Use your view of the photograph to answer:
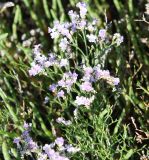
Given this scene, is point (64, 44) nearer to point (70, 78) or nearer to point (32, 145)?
point (70, 78)

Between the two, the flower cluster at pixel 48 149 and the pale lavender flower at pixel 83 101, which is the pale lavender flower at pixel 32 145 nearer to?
the flower cluster at pixel 48 149

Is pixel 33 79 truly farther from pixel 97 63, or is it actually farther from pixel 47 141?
pixel 97 63

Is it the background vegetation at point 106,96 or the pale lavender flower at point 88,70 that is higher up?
the pale lavender flower at point 88,70

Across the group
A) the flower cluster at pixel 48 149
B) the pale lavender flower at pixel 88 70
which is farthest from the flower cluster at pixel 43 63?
the flower cluster at pixel 48 149

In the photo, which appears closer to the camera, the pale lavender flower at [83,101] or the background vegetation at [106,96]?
the pale lavender flower at [83,101]

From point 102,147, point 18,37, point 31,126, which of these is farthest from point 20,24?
point 102,147

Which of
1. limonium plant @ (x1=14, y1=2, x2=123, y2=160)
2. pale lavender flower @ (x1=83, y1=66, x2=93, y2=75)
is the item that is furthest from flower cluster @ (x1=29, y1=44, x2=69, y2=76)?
pale lavender flower @ (x1=83, y1=66, x2=93, y2=75)

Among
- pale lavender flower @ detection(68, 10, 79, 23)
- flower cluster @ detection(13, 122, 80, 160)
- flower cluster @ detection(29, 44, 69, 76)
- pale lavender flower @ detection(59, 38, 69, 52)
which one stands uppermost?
pale lavender flower @ detection(68, 10, 79, 23)

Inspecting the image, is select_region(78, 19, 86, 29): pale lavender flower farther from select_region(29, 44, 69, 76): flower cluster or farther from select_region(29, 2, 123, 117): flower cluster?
select_region(29, 44, 69, 76): flower cluster

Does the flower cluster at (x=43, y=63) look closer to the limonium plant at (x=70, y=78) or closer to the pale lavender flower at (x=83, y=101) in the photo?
the limonium plant at (x=70, y=78)

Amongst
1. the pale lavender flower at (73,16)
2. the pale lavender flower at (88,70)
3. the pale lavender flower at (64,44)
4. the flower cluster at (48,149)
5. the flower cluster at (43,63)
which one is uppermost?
the pale lavender flower at (73,16)

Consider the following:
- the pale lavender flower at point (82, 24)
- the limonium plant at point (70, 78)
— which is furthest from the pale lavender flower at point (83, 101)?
the pale lavender flower at point (82, 24)

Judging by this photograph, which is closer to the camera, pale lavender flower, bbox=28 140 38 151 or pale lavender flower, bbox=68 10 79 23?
pale lavender flower, bbox=28 140 38 151
